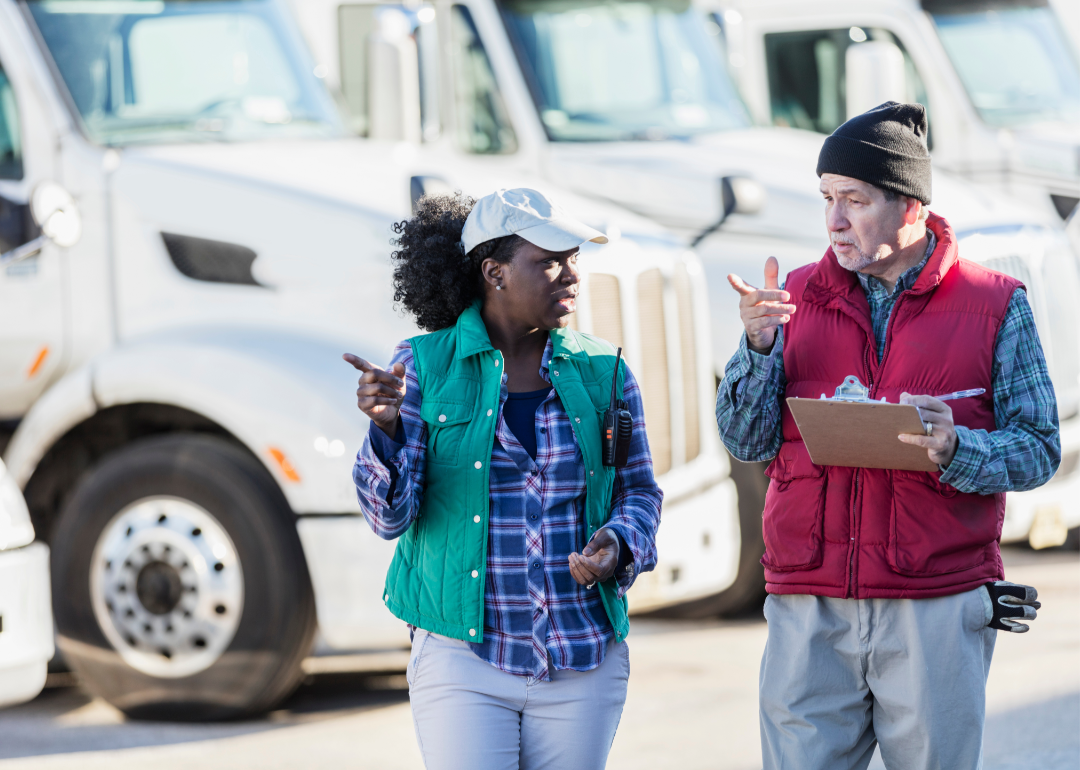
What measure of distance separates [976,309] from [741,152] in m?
5.15

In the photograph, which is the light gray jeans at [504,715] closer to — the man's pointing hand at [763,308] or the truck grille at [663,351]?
the man's pointing hand at [763,308]

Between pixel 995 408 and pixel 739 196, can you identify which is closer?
pixel 995 408

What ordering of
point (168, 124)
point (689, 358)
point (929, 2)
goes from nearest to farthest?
point (168, 124) < point (689, 358) < point (929, 2)

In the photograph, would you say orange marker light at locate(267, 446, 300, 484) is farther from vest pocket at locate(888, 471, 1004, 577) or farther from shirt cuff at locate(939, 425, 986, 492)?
A: shirt cuff at locate(939, 425, 986, 492)

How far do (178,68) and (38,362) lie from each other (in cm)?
135

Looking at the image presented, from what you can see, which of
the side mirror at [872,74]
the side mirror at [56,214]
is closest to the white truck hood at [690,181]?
the side mirror at [872,74]

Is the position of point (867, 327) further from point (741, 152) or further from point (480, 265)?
point (741, 152)

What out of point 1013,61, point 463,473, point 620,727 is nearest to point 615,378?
point 463,473

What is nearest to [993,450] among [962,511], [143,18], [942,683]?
[962,511]

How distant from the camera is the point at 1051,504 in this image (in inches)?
322

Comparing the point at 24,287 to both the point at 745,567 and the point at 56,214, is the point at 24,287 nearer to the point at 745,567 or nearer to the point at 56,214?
the point at 56,214

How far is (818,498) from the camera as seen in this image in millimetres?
3340

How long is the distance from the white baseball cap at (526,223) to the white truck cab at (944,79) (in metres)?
6.69

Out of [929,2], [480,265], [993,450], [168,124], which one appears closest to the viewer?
[993,450]
